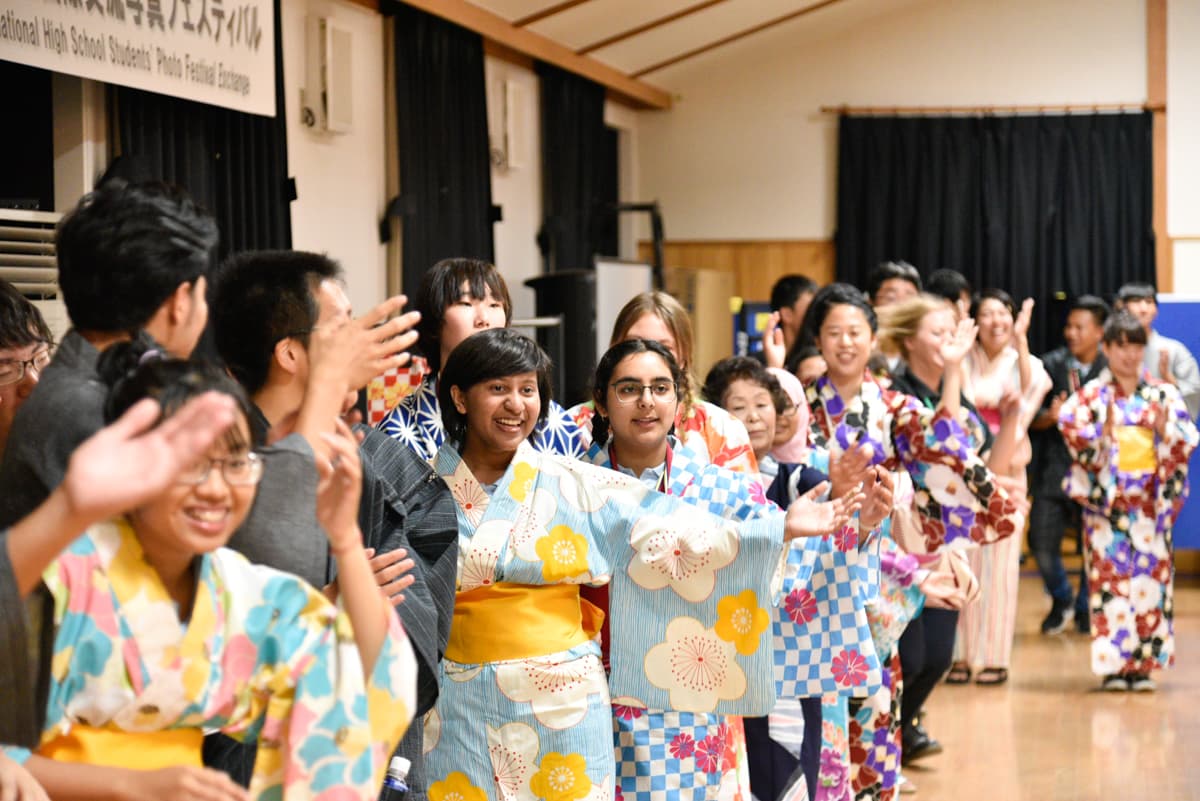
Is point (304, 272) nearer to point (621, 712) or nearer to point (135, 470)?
point (135, 470)

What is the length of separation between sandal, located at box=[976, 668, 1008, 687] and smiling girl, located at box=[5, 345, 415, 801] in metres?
4.56

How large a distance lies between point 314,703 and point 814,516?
1.24 meters

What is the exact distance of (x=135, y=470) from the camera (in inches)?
53.0

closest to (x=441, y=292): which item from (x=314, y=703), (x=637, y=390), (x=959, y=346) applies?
(x=637, y=390)

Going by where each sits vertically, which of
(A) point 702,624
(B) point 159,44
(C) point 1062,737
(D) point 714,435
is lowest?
(C) point 1062,737

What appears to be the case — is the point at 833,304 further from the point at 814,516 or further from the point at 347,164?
the point at 347,164

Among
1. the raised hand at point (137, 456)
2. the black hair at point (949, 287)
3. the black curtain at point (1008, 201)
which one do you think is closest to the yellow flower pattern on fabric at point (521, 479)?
the raised hand at point (137, 456)

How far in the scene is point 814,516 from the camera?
2.58 meters

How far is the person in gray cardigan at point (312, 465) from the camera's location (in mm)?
1699

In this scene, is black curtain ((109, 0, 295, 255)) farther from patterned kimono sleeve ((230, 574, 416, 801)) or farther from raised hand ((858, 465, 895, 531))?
patterned kimono sleeve ((230, 574, 416, 801))

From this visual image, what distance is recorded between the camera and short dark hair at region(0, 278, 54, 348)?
2516 mm

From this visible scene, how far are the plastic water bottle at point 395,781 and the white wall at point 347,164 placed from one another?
3.83 meters

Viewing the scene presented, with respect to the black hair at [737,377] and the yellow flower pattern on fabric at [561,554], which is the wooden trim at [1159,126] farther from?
the yellow flower pattern on fabric at [561,554]

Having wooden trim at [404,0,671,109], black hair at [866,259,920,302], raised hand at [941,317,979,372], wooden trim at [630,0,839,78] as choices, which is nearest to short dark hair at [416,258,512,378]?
raised hand at [941,317,979,372]
